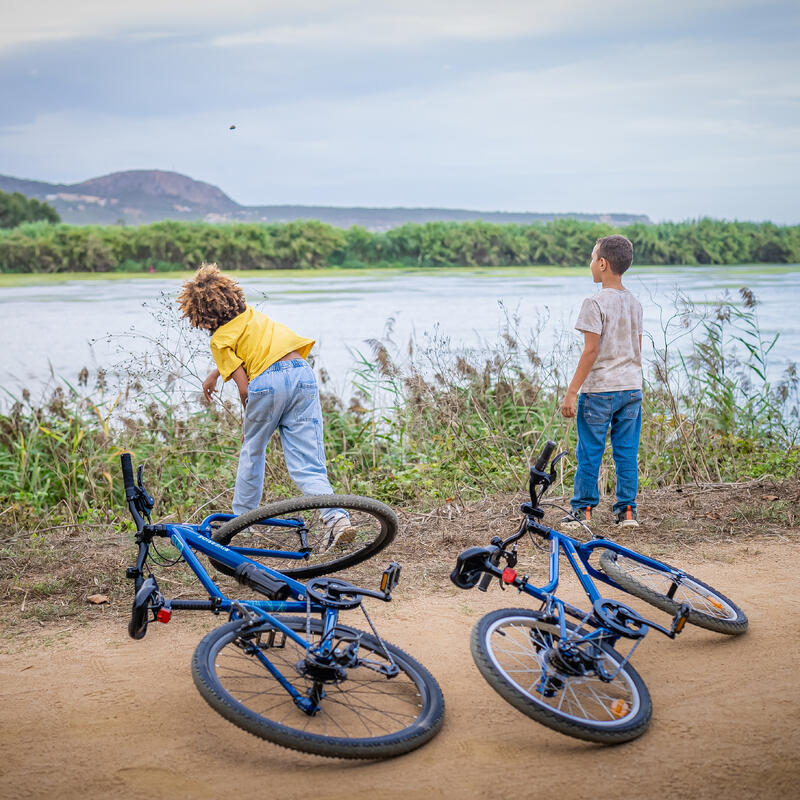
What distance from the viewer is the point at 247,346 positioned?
4.93m

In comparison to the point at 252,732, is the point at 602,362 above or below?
above

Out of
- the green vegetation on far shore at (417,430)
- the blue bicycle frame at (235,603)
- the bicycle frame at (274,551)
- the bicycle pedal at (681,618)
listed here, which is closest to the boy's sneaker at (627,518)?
the green vegetation on far shore at (417,430)

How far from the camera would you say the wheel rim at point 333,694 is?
3.11 m

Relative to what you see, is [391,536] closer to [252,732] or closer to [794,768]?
[252,732]

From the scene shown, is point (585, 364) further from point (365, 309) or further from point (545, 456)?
point (365, 309)

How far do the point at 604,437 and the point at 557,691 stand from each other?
248 cm

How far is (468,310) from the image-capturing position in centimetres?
1367

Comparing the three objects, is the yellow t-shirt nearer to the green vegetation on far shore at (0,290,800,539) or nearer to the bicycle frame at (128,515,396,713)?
the bicycle frame at (128,515,396,713)

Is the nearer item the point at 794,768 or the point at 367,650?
the point at 794,768

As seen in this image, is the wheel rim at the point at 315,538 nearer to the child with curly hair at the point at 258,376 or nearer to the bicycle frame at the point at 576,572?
the child with curly hair at the point at 258,376

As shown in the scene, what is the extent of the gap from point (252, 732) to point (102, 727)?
732mm

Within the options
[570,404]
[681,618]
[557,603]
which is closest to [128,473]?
[557,603]

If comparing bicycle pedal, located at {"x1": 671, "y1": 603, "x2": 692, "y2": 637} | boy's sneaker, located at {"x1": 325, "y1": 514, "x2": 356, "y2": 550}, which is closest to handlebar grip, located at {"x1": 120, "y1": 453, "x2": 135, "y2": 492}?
boy's sneaker, located at {"x1": 325, "y1": 514, "x2": 356, "y2": 550}

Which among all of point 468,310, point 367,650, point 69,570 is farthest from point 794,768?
point 468,310
